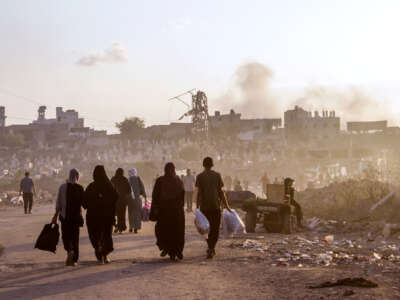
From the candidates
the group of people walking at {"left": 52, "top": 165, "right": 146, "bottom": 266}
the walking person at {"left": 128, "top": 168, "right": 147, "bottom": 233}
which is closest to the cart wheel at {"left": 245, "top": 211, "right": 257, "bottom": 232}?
the walking person at {"left": 128, "top": 168, "right": 147, "bottom": 233}

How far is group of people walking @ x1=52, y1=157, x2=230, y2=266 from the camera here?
421 inches

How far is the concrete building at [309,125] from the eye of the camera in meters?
103

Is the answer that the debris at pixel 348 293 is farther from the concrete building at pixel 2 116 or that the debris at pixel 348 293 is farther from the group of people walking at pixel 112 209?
the concrete building at pixel 2 116

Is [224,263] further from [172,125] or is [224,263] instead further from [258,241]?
[172,125]

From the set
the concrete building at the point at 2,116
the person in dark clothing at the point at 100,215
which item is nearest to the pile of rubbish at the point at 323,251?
the person in dark clothing at the point at 100,215

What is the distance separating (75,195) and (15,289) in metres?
2.47

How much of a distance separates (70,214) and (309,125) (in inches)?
3749

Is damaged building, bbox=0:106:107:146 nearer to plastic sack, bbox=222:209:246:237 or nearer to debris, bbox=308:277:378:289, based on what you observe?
plastic sack, bbox=222:209:246:237

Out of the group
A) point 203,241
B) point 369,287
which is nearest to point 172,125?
point 203,241

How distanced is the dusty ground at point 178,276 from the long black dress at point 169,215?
29 centimetres

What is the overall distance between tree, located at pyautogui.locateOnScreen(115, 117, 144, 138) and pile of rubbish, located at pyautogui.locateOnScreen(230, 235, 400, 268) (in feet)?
317

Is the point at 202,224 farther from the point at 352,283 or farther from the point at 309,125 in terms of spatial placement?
the point at 309,125

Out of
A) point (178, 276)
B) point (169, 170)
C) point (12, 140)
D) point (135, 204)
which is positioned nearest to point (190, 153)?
point (12, 140)

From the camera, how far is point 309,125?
103938mm
